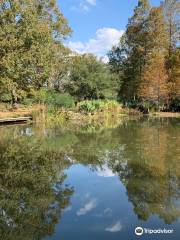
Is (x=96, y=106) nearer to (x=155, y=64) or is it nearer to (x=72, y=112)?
(x=72, y=112)

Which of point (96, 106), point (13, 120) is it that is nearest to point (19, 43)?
point (13, 120)

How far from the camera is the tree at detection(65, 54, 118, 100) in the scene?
119ft

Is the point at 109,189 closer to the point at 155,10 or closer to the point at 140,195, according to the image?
the point at 140,195

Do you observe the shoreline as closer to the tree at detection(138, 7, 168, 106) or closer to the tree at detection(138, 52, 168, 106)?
the tree at detection(138, 52, 168, 106)

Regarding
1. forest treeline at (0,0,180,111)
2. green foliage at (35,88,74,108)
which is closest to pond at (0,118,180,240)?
green foliage at (35,88,74,108)

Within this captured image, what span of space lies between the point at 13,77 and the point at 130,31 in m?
18.7

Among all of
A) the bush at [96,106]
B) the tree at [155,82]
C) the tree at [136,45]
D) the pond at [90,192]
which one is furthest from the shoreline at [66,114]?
the pond at [90,192]

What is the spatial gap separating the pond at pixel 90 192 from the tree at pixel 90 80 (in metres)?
23.7

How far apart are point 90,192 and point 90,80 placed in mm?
29126

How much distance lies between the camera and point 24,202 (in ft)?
21.4

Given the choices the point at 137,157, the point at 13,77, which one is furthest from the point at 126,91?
the point at 137,157

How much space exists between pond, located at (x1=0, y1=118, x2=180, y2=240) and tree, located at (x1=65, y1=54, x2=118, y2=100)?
2370cm

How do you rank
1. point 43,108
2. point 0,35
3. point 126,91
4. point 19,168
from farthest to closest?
1. point 126,91
2. point 43,108
3. point 0,35
4. point 19,168

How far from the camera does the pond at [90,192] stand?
17.3ft
